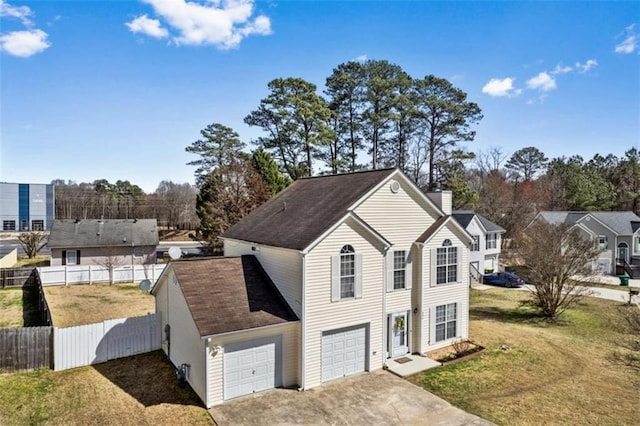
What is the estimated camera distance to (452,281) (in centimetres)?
1733

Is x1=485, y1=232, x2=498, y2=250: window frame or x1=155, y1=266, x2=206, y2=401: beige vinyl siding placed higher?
x1=485, y1=232, x2=498, y2=250: window frame

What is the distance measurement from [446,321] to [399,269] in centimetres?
372

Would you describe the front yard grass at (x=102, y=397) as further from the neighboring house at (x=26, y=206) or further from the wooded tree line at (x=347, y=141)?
the neighboring house at (x=26, y=206)

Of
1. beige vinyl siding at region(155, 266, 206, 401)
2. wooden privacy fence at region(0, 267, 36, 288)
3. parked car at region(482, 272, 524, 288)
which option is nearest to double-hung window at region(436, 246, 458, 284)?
beige vinyl siding at region(155, 266, 206, 401)

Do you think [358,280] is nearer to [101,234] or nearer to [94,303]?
[94,303]

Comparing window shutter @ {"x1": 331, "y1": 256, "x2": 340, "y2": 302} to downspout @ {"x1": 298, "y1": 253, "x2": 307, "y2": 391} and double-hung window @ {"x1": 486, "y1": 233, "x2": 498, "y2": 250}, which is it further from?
double-hung window @ {"x1": 486, "y1": 233, "x2": 498, "y2": 250}

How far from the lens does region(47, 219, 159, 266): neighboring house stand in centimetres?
3195

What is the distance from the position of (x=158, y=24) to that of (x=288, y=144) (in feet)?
79.2

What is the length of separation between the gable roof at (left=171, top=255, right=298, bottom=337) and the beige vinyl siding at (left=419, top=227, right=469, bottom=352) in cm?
636

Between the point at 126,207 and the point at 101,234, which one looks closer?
the point at 101,234

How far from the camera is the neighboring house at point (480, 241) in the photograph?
33688 millimetres

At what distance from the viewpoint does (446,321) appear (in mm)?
17172

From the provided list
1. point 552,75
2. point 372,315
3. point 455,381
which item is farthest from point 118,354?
point 552,75

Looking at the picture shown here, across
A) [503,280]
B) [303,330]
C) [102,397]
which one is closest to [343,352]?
[303,330]
